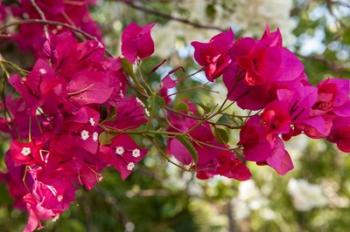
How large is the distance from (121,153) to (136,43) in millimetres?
126

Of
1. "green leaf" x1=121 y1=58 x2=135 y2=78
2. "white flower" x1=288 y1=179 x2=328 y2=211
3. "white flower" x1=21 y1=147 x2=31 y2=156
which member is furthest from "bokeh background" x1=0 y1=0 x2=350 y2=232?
"white flower" x1=21 y1=147 x2=31 y2=156

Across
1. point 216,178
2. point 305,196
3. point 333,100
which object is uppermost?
point 333,100

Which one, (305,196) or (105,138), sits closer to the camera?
(105,138)

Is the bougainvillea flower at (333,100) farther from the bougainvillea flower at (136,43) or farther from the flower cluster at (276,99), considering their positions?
the bougainvillea flower at (136,43)

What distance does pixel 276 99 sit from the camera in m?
0.68

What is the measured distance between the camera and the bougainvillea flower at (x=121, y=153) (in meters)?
0.74

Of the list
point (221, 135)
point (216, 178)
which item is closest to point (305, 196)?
point (216, 178)

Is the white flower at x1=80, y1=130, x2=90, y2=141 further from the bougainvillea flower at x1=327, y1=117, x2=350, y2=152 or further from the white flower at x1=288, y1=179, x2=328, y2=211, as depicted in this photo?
the white flower at x1=288, y1=179, x2=328, y2=211

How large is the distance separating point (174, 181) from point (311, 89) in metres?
1.74

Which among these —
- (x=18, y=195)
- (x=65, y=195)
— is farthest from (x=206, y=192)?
(x=65, y=195)

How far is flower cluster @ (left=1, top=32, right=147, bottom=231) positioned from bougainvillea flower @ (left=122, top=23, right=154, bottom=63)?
22 mm

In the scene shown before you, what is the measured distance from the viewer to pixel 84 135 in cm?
68

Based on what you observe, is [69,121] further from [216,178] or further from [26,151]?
[216,178]

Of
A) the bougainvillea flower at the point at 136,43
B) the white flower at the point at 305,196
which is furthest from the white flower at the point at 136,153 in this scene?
the white flower at the point at 305,196
